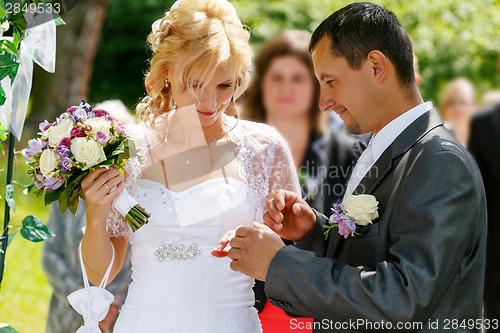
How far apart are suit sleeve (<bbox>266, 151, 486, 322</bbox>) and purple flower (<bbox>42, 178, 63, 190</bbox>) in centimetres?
89

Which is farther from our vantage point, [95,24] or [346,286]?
[95,24]

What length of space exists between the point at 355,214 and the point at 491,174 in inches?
112

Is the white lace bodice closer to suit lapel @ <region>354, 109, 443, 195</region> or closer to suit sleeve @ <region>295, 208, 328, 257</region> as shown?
suit sleeve @ <region>295, 208, 328, 257</region>

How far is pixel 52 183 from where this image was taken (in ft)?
7.50

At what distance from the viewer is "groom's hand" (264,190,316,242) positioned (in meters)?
2.30

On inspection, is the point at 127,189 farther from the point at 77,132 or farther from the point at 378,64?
the point at 378,64

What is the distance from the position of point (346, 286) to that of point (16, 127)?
141cm

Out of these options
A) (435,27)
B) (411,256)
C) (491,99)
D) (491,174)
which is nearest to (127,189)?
(411,256)

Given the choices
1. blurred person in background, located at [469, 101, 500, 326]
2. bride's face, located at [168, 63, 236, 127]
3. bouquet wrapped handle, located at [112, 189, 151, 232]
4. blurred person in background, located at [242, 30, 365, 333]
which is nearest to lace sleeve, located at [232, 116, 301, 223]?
bride's face, located at [168, 63, 236, 127]

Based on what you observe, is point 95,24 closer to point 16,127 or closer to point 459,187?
point 16,127

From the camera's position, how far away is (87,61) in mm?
8625

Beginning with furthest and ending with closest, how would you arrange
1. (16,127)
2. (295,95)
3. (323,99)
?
(295,95) < (16,127) < (323,99)

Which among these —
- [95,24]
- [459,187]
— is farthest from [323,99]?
[95,24]

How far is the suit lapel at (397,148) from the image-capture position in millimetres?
2002
